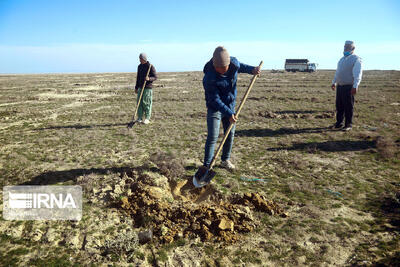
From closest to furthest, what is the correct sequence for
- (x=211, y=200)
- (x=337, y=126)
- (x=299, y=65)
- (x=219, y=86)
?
1. (x=211, y=200)
2. (x=219, y=86)
3. (x=337, y=126)
4. (x=299, y=65)

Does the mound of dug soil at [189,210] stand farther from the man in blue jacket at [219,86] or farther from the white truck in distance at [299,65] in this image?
the white truck in distance at [299,65]

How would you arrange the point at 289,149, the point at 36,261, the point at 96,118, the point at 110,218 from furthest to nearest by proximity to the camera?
1. the point at 96,118
2. the point at 289,149
3. the point at 110,218
4. the point at 36,261

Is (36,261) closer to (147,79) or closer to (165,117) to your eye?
(147,79)

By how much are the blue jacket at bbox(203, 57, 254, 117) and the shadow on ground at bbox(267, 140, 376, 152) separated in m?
3.01

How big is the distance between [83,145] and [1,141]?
2902 millimetres

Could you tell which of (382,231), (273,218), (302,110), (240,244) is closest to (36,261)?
(240,244)

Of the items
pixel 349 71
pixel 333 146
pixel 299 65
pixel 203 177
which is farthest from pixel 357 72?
pixel 299 65

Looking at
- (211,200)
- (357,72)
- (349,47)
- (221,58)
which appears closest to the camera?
(221,58)

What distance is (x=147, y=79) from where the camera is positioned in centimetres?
875

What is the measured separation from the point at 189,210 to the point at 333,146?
5.35 m

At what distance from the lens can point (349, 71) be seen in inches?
313

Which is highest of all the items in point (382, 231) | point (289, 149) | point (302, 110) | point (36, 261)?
point (302, 110)

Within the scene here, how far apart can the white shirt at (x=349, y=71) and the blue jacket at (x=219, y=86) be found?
542 centimetres

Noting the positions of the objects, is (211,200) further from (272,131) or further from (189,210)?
(272,131)
